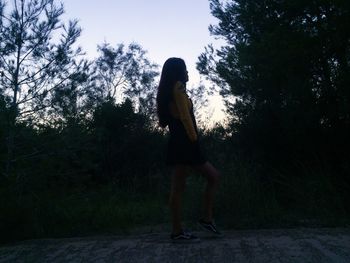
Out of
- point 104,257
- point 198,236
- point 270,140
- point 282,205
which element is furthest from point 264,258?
point 270,140

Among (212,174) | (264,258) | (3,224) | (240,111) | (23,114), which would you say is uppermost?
(240,111)

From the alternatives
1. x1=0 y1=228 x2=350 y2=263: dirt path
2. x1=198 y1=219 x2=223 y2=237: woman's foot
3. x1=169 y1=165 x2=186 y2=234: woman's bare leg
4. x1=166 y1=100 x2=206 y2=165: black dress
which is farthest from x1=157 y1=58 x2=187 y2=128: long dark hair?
x1=0 y1=228 x2=350 y2=263: dirt path

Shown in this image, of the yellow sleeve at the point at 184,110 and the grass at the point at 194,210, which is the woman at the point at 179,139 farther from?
the grass at the point at 194,210

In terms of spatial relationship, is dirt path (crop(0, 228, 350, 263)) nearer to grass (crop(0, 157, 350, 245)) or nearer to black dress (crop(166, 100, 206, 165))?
grass (crop(0, 157, 350, 245))

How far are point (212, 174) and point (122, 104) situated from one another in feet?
40.6

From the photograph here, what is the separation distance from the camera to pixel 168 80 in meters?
3.92

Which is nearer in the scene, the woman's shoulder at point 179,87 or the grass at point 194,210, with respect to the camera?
the woman's shoulder at point 179,87

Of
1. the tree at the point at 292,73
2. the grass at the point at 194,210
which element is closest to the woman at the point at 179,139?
the grass at the point at 194,210

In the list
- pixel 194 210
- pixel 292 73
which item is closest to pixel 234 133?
pixel 292 73

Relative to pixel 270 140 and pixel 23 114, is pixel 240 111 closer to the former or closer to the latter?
pixel 270 140

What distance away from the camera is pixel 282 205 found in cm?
553

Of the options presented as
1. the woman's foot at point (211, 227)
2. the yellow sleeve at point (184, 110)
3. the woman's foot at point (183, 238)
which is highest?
the yellow sleeve at point (184, 110)

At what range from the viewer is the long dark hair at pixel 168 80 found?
12.8 feet

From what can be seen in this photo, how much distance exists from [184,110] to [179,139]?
0.26 m
